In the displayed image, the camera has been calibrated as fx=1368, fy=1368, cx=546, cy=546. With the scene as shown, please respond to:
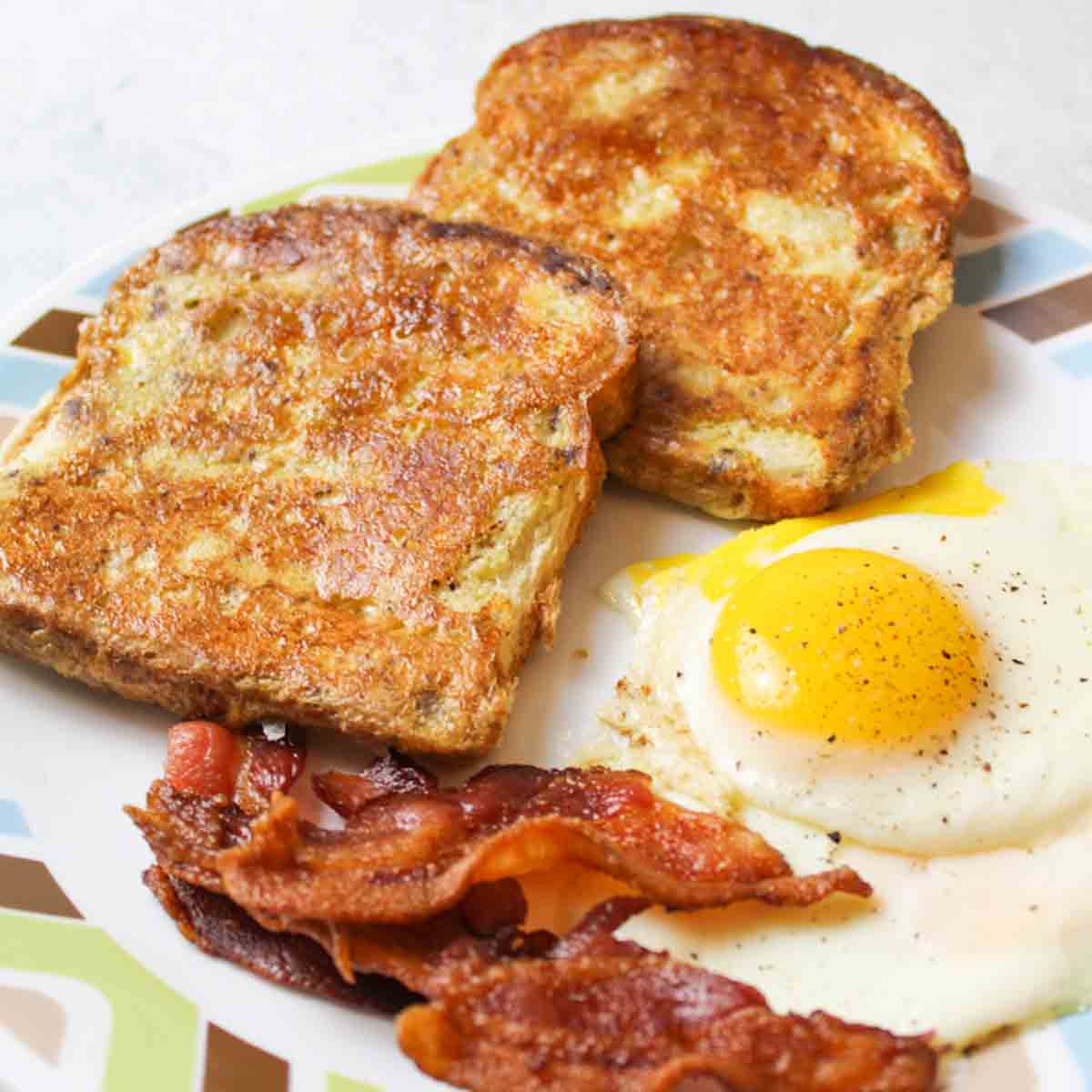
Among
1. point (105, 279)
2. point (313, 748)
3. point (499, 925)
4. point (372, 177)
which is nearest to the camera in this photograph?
point (499, 925)

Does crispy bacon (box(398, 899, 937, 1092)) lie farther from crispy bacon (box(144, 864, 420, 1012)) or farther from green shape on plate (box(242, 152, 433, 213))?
green shape on plate (box(242, 152, 433, 213))

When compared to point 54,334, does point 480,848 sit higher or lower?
lower

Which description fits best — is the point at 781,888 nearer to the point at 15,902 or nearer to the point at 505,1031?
the point at 505,1031

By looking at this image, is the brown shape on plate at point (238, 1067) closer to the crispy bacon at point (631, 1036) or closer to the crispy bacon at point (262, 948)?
the crispy bacon at point (262, 948)

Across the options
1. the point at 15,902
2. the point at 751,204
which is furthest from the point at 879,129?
the point at 15,902

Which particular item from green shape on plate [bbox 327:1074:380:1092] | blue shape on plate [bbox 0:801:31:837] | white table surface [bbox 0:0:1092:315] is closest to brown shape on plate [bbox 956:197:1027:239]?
white table surface [bbox 0:0:1092:315]

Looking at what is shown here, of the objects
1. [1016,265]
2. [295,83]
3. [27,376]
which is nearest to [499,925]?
[27,376]

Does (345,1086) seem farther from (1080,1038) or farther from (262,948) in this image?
(1080,1038)
